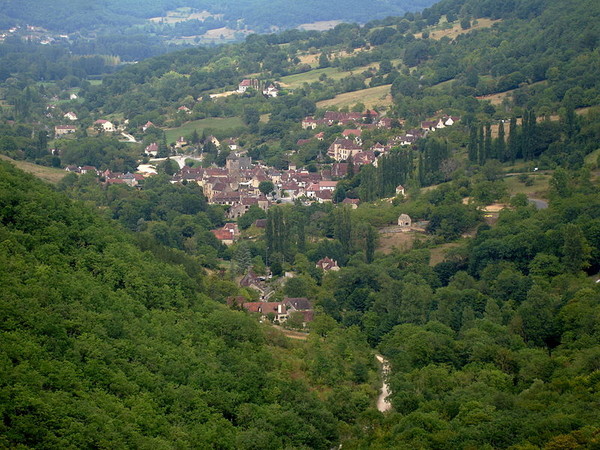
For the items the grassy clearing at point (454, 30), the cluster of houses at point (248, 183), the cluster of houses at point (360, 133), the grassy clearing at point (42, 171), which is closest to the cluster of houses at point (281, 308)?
the cluster of houses at point (248, 183)

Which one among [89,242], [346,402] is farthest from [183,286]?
[346,402]

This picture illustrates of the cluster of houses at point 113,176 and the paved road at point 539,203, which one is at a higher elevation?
the paved road at point 539,203

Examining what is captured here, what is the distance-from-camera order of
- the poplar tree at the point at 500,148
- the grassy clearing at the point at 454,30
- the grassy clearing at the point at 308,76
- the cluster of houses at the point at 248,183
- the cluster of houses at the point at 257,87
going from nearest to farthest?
1. the poplar tree at the point at 500,148
2. the cluster of houses at the point at 248,183
3. the cluster of houses at the point at 257,87
4. the grassy clearing at the point at 308,76
5. the grassy clearing at the point at 454,30

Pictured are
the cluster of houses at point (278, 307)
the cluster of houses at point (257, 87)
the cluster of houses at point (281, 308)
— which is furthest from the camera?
the cluster of houses at point (257, 87)

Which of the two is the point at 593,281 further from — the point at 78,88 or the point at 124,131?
the point at 78,88

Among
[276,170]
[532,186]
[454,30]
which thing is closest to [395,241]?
[532,186]

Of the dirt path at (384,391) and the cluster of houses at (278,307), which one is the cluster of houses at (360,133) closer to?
the cluster of houses at (278,307)
